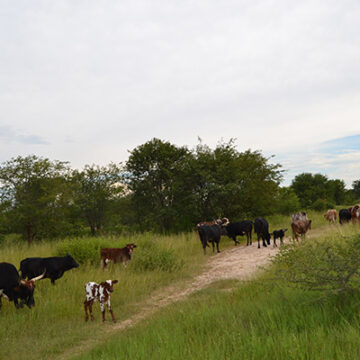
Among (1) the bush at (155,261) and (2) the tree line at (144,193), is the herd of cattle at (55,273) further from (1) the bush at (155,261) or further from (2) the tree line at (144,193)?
(2) the tree line at (144,193)

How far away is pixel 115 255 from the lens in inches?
397

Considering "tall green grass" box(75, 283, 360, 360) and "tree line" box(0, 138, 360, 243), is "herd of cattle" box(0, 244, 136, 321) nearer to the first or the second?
"tall green grass" box(75, 283, 360, 360)

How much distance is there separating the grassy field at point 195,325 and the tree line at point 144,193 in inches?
495

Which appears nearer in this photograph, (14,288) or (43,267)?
(14,288)

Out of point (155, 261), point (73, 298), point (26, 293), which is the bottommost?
point (73, 298)

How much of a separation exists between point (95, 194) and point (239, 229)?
1446 centimetres

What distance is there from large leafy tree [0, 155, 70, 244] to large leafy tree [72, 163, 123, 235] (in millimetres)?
3570

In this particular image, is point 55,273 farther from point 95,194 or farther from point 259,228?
point 95,194

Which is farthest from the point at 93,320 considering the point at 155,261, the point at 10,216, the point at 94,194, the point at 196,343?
the point at 94,194

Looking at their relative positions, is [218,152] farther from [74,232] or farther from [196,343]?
[196,343]

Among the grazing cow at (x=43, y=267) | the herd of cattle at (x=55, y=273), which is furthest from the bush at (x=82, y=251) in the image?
the grazing cow at (x=43, y=267)

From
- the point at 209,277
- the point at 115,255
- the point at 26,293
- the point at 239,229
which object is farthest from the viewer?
the point at 239,229

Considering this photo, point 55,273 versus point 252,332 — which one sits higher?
point 55,273

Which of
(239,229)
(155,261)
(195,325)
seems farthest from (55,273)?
(239,229)
